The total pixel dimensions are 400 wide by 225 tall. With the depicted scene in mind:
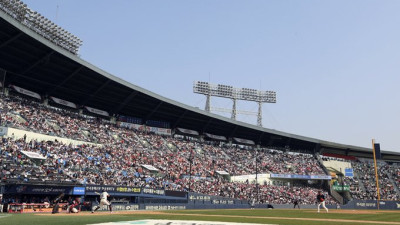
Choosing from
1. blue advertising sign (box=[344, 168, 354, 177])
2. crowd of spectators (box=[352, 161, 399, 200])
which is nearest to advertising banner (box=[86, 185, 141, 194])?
crowd of spectators (box=[352, 161, 399, 200])

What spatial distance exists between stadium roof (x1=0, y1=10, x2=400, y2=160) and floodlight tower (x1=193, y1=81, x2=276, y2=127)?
399 inches

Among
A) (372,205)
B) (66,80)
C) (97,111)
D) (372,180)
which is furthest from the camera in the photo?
(372,180)

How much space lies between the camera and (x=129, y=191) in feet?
137

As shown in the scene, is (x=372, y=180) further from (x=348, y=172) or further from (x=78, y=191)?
(x=78, y=191)

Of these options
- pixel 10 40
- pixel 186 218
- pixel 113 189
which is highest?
pixel 10 40

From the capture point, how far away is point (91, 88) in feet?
180

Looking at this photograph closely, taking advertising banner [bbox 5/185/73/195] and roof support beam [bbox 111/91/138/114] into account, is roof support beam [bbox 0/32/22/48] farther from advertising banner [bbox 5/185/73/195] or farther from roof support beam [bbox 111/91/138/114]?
roof support beam [bbox 111/91/138/114]

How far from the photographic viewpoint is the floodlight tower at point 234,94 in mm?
84562

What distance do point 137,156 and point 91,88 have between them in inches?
492

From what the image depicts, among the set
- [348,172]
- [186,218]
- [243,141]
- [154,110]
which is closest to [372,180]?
[348,172]

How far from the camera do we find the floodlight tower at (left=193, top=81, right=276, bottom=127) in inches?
3329

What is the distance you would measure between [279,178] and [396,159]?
34.1 metres

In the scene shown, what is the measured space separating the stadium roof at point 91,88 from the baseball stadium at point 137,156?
19 centimetres

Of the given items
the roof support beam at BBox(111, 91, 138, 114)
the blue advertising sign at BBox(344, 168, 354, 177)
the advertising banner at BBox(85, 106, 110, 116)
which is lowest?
the blue advertising sign at BBox(344, 168, 354, 177)
